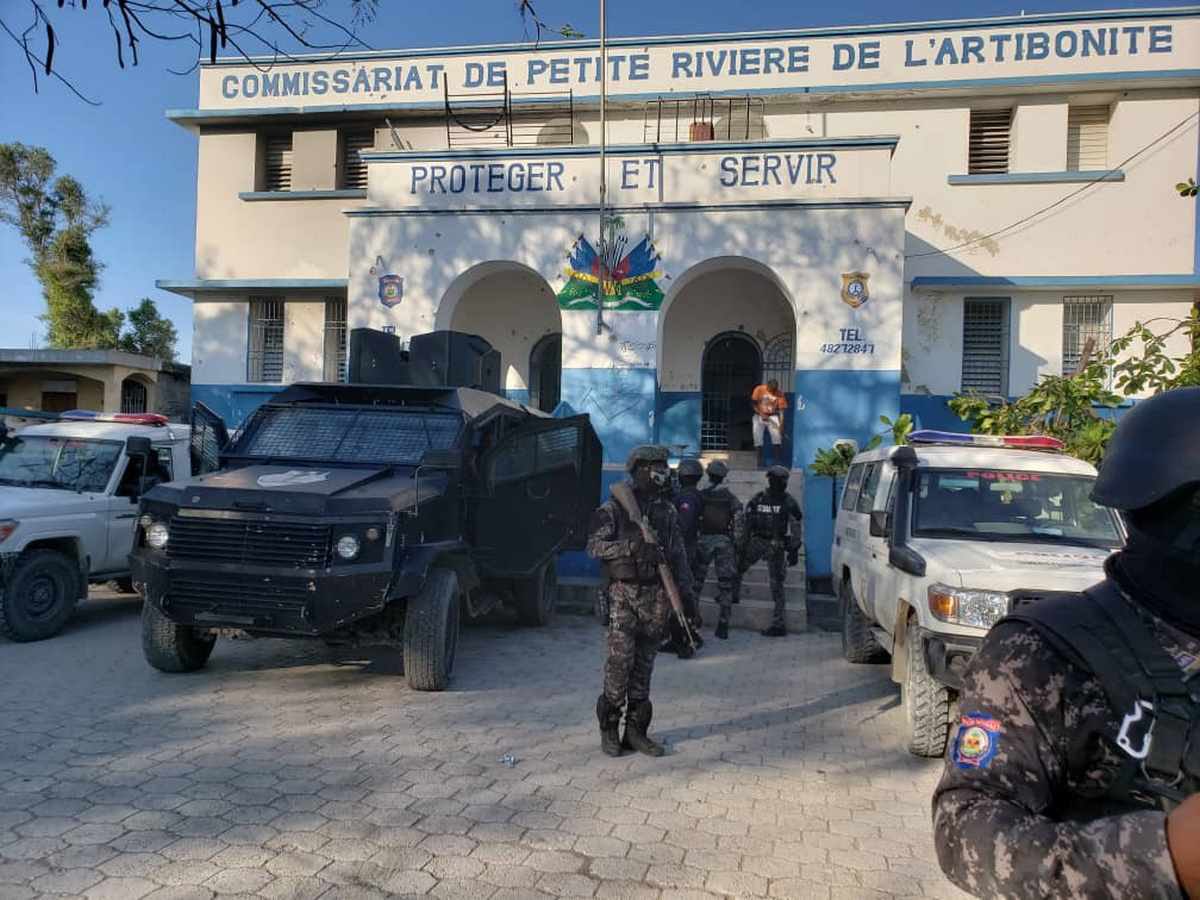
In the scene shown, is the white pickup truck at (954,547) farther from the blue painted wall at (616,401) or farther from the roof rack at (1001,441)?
the blue painted wall at (616,401)

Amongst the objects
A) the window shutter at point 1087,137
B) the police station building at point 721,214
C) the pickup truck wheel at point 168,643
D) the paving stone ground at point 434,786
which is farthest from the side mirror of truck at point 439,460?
the window shutter at point 1087,137

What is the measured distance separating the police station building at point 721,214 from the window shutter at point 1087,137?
0.04 meters

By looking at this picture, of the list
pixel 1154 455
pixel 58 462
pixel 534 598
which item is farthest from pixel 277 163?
pixel 1154 455

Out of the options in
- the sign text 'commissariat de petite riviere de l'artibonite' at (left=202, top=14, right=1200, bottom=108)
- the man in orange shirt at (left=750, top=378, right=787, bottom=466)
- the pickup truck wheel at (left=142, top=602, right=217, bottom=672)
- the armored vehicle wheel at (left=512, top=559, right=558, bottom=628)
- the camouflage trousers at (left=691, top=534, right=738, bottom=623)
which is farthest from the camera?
the sign text 'commissariat de petite riviere de l'artibonite' at (left=202, top=14, right=1200, bottom=108)

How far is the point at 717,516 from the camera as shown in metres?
7.79

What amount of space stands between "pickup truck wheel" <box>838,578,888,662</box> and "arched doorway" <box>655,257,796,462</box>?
725 centimetres

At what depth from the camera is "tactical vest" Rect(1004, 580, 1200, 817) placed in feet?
3.76

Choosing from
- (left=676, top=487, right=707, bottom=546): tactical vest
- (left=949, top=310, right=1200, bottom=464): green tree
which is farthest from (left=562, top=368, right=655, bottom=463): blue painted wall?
(left=949, top=310, right=1200, bottom=464): green tree

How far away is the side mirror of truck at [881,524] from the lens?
17.3 feet

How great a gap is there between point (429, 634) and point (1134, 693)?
471 cm

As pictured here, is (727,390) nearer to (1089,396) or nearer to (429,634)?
(1089,396)

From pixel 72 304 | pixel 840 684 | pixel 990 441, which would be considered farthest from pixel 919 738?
pixel 72 304

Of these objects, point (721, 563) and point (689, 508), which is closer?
point (689, 508)

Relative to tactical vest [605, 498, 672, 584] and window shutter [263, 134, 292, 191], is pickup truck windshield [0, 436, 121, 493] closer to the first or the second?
tactical vest [605, 498, 672, 584]
